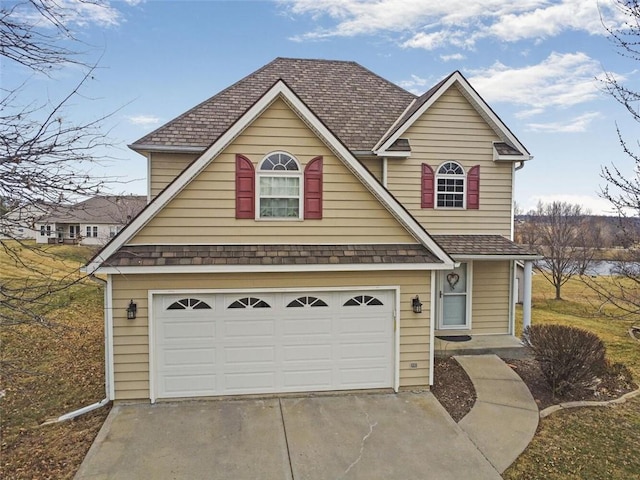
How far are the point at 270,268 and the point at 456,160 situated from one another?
6835mm

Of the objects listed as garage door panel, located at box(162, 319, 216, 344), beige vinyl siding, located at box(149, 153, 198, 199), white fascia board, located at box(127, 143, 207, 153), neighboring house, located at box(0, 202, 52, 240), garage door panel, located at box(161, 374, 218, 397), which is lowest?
garage door panel, located at box(161, 374, 218, 397)

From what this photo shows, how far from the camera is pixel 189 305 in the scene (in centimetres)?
788

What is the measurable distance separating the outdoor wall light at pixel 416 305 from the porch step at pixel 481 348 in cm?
247

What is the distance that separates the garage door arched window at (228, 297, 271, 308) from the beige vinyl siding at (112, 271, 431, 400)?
276mm

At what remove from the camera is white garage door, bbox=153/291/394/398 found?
7844 millimetres

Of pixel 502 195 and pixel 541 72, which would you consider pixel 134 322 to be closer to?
pixel 502 195

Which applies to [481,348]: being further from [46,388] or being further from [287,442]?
[46,388]

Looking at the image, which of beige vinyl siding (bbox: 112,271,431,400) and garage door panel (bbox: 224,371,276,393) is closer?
beige vinyl siding (bbox: 112,271,431,400)

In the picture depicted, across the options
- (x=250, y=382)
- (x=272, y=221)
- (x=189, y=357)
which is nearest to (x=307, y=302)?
(x=272, y=221)

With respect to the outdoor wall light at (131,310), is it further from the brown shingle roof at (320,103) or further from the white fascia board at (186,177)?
the brown shingle roof at (320,103)

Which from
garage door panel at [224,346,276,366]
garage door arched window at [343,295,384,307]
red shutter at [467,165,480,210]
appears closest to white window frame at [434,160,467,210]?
red shutter at [467,165,480,210]

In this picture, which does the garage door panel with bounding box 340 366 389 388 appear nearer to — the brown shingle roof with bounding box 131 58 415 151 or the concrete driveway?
the concrete driveway

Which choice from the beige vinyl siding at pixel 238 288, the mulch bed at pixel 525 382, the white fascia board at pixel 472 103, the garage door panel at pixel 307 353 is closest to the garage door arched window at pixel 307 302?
the beige vinyl siding at pixel 238 288

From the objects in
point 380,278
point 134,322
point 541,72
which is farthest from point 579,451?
point 541,72
